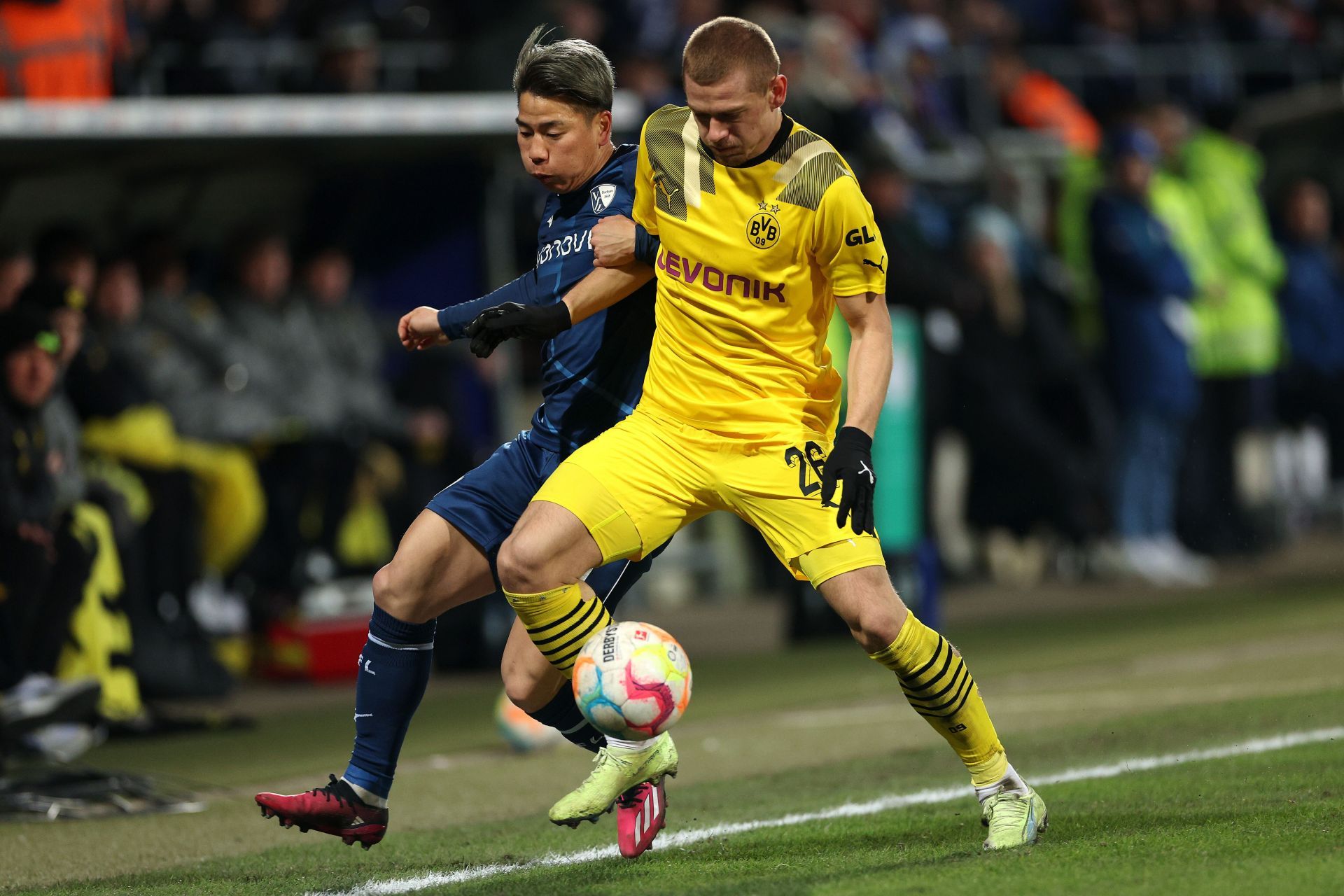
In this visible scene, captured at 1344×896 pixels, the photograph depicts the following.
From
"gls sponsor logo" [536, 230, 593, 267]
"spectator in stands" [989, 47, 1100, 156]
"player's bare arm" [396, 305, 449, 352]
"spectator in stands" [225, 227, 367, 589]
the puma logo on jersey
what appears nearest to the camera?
the puma logo on jersey

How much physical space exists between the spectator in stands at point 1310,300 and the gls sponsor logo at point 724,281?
11118 mm

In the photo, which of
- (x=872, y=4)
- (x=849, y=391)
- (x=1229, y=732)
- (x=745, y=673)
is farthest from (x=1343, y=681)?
(x=872, y=4)

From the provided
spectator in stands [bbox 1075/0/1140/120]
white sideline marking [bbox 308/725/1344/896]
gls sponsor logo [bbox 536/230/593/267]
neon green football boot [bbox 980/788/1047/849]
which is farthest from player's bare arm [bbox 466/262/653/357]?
spectator in stands [bbox 1075/0/1140/120]

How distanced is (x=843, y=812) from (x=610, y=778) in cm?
110

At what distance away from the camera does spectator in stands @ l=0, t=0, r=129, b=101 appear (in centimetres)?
997

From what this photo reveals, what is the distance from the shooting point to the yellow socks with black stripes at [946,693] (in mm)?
5352

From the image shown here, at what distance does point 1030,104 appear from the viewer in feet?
53.9

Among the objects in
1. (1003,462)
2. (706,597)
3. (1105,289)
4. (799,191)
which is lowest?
(706,597)

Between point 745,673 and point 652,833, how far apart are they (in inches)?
193

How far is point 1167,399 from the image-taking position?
14.0 m

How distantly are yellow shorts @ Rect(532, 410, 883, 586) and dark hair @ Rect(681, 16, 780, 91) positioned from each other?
99cm

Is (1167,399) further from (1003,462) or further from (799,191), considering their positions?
(799,191)

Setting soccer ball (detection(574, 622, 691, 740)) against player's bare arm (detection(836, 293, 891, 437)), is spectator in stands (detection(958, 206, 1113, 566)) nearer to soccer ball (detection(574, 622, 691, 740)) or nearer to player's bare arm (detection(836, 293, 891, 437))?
player's bare arm (detection(836, 293, 891, 437))

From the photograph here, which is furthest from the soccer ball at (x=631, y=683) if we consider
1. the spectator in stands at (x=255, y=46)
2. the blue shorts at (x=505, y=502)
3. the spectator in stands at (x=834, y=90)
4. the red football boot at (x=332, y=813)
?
the spectator in stands at (x=834, y=90)
